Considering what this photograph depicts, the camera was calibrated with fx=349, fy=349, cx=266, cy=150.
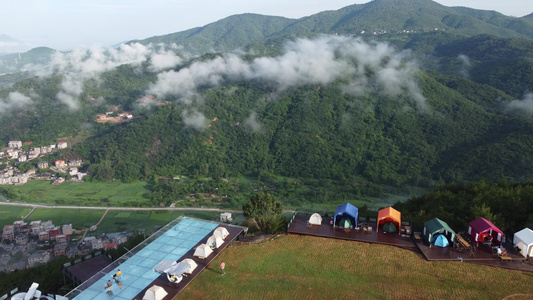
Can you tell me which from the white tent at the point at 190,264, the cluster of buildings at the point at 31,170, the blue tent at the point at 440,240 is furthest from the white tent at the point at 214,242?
the cluster of buildings at the point at 31,170

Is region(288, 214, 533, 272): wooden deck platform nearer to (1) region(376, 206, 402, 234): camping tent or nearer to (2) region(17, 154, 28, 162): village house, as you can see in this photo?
(1) region(376, 206, 402, 234): camping tent

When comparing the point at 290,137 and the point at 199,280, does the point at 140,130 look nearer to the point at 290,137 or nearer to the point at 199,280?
the point at 290,137

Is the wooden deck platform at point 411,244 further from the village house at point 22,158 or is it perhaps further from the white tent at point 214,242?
the village house at point 22,158

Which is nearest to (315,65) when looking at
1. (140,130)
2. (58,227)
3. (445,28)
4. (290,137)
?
(290,137)

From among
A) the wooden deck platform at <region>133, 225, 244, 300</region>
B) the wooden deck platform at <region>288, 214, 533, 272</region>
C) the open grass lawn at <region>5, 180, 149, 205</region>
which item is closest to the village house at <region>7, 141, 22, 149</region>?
the open grass lawn at <region>5, 180, 149, 205</region>

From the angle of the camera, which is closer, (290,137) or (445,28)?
(290,137)

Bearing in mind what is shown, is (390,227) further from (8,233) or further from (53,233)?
(8,233)

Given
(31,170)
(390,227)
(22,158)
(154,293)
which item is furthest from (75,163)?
(390,227)
